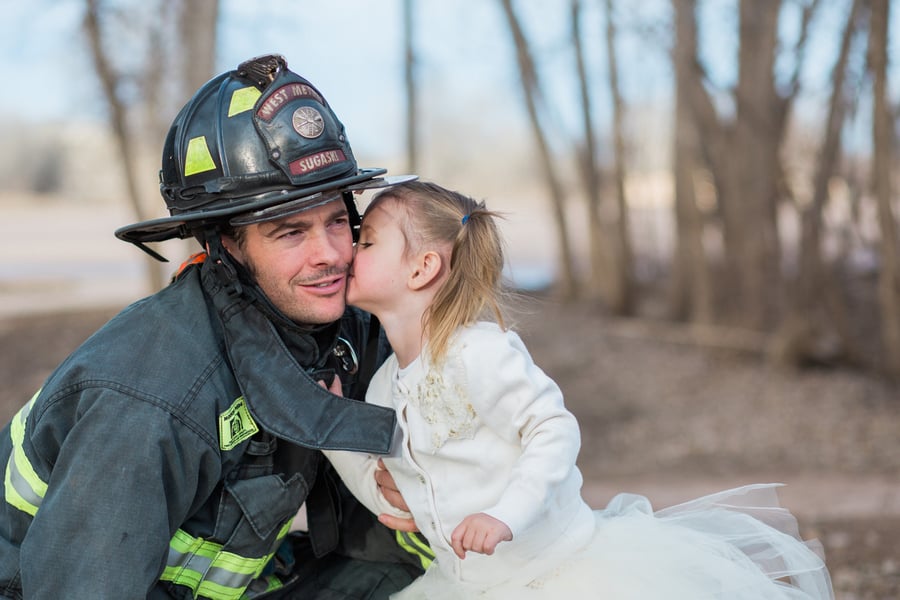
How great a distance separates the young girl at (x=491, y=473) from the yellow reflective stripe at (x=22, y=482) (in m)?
0.91

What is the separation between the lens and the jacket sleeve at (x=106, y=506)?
225 cm

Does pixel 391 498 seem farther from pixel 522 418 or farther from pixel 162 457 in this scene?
pixel 162 457

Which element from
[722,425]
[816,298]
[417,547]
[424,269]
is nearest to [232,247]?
[424,269]

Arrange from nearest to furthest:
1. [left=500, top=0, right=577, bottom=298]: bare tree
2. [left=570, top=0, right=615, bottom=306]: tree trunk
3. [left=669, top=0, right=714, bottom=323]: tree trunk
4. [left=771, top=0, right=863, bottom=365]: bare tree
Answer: [left=771, top=0, right=863, bottom=365]: bare tree → [left=669, top=0, right=714, bottom=323]: tree trunk → [left=500, top=0, right=577, bottom=298]: bare tree → [left=570, top=0, right=615, bottom=306]: tree trunk

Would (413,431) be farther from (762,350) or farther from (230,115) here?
(762,350)

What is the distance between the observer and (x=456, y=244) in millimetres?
3043

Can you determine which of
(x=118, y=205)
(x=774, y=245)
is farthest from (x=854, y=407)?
(x=118, y=205)

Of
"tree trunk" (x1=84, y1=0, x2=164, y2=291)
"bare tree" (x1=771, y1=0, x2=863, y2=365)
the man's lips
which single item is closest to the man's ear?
the man's lips

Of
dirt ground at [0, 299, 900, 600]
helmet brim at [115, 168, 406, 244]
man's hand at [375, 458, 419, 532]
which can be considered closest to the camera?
helmet brim at [115, 168, 406, 244]

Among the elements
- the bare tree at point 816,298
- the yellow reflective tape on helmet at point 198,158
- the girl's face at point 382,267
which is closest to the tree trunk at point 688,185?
the bare tree at point 816,298

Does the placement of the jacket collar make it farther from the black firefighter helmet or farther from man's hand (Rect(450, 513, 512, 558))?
man's hand (Rect(450, 513, 512, 558))

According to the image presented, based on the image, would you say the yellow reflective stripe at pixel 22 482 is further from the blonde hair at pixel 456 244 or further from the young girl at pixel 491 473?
the blonde hair at pixel 456 244

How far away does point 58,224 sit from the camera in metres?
35.4

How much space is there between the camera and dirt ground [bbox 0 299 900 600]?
6059mm
